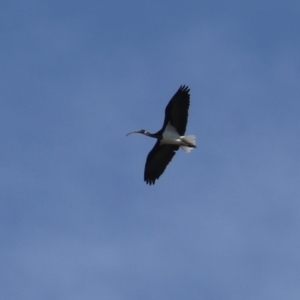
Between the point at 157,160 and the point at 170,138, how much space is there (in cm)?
188

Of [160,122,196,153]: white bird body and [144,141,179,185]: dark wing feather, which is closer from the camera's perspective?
[160,122,196,153]: white bird body

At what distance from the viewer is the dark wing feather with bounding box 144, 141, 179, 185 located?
199ft

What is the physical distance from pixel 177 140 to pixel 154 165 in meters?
2.26

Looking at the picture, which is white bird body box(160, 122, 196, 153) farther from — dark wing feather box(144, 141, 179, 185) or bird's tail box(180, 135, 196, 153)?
dark wing feather box(144, 141, 179, 185)

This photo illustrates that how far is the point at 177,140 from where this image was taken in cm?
5941

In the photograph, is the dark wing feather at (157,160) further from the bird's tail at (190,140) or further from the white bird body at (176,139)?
the bird's tail at (190,140)

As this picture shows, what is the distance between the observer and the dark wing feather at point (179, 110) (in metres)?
58.7

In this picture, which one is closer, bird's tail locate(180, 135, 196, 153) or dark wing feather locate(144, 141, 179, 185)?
bird's tail locate(180, 135, 196, 153)

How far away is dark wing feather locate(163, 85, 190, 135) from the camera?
58688mm

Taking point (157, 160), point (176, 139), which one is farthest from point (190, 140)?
point (157, 160)

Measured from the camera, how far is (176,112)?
59062 millimetres

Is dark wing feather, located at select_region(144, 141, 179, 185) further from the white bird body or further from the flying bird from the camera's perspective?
the white bird body

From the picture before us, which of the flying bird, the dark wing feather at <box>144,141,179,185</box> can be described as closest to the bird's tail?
the flying bird

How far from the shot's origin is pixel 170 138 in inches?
2344
